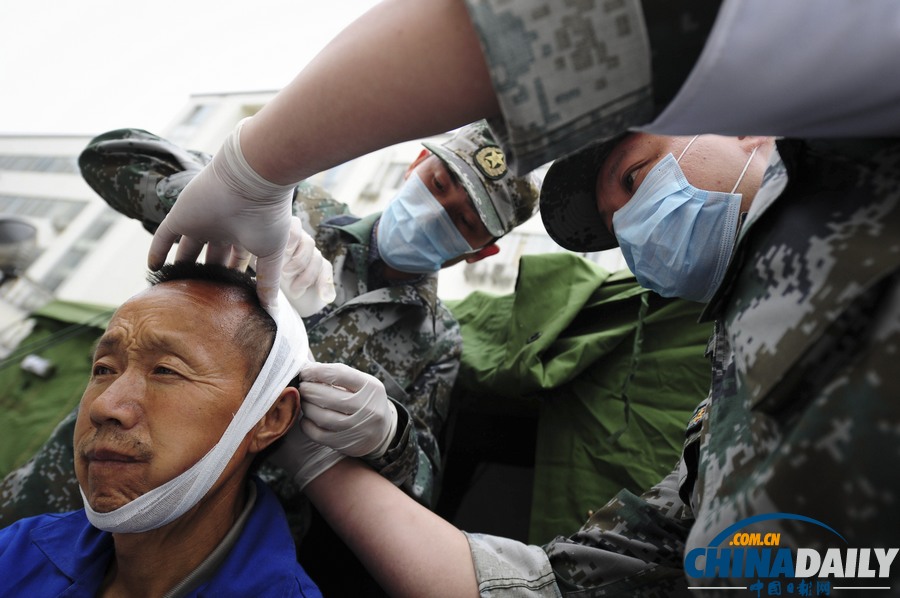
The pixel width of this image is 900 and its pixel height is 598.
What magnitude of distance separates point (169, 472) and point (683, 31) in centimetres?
138

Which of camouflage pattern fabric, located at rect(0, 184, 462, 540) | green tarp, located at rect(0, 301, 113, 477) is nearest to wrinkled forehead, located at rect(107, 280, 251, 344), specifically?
camouflage pattern fabric, located at rect(0, 184, 462, 540)

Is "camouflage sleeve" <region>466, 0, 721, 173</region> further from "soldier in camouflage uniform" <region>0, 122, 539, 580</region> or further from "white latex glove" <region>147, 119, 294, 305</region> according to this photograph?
"soldier in camouflage uniform" <region>0, 122, 539, 580</region>

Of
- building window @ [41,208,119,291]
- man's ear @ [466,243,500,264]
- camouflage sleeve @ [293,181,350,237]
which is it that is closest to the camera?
camouflage sleeve @ [293,181,350,237]

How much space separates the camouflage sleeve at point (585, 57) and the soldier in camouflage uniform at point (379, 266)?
64.1 inches

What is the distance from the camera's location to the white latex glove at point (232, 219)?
1118mm

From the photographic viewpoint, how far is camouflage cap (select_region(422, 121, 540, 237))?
245 cm

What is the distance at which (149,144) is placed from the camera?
93.3 inches

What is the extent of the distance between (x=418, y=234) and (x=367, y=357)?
643 mm

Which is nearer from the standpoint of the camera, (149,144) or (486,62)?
(486,62)

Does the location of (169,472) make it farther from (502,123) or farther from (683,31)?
(683,31)

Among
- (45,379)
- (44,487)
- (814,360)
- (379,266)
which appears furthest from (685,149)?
(45,379)

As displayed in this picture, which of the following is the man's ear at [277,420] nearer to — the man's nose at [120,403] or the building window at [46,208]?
the man's nose at [120,403]

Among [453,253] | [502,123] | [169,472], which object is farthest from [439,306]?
[502,123]

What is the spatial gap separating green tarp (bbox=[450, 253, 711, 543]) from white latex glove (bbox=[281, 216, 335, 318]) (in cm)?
104
